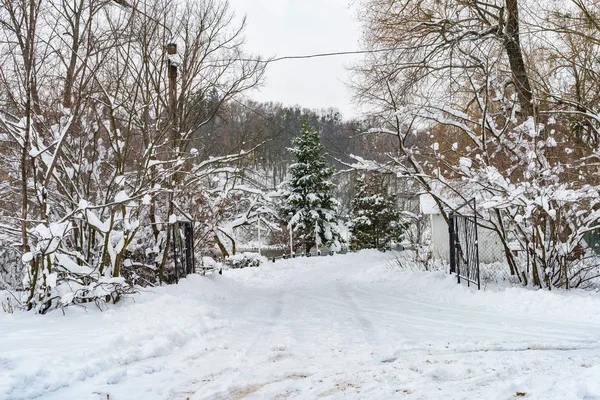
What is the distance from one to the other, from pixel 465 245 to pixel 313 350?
5.36 m

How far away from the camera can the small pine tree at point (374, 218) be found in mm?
31953

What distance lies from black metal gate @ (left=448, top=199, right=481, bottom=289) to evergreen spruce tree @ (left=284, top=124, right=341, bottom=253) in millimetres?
20916

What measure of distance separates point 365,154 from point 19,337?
11129 mm

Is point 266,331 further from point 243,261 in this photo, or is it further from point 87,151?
point 243,261

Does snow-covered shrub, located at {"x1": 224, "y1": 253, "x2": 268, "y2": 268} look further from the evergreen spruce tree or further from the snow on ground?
the snow on ground

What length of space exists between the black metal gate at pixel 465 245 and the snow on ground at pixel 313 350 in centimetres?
95

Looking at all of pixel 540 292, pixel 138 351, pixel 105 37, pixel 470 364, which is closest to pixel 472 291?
pixel 540 292

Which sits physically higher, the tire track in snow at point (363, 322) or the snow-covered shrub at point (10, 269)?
the snow-covered shrub at point (10, 269)

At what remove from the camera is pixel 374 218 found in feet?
106

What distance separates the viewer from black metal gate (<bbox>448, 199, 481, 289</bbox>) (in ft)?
28.4

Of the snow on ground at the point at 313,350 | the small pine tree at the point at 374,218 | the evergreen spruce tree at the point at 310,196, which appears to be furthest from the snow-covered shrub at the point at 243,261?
the small pine tree at the point at 374,218

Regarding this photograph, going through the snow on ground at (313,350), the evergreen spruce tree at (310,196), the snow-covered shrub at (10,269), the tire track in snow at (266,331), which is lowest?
the tire track in snow at (266,331)

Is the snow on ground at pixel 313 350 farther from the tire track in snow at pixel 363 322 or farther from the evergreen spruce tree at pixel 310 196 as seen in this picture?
the evergreen spruce tree at pixel 310 196

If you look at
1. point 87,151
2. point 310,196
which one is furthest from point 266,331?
point 310,196
